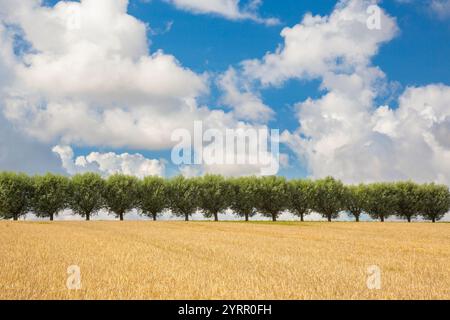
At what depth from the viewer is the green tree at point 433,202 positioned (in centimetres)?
11744

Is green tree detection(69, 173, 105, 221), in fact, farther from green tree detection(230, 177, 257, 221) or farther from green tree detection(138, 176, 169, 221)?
green tree detection(230, 177, 257, 221)

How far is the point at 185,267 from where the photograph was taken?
61.9 ft

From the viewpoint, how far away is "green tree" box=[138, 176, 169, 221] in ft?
336

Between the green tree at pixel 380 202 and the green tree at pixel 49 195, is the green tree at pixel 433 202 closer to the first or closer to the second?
the green tree at pixel 380 202

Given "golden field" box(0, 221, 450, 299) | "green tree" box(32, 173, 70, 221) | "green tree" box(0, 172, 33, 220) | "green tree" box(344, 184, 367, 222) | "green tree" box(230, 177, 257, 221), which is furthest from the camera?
"green tree" box(344, 184, 367, 222)

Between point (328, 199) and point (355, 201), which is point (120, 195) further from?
point (355, 201)

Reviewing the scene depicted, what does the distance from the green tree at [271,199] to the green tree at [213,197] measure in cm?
705

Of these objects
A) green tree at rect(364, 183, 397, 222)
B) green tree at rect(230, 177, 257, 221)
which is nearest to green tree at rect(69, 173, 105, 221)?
green tree at rect(230, 177, 257, 221)

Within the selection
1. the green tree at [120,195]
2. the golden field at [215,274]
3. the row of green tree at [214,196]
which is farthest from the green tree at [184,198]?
the golden field at [215,274]

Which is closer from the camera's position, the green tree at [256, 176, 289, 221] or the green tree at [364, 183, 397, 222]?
the green tree at [256, 176, 289, 221]

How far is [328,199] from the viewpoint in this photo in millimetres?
112312

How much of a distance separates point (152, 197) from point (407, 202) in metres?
61.4
